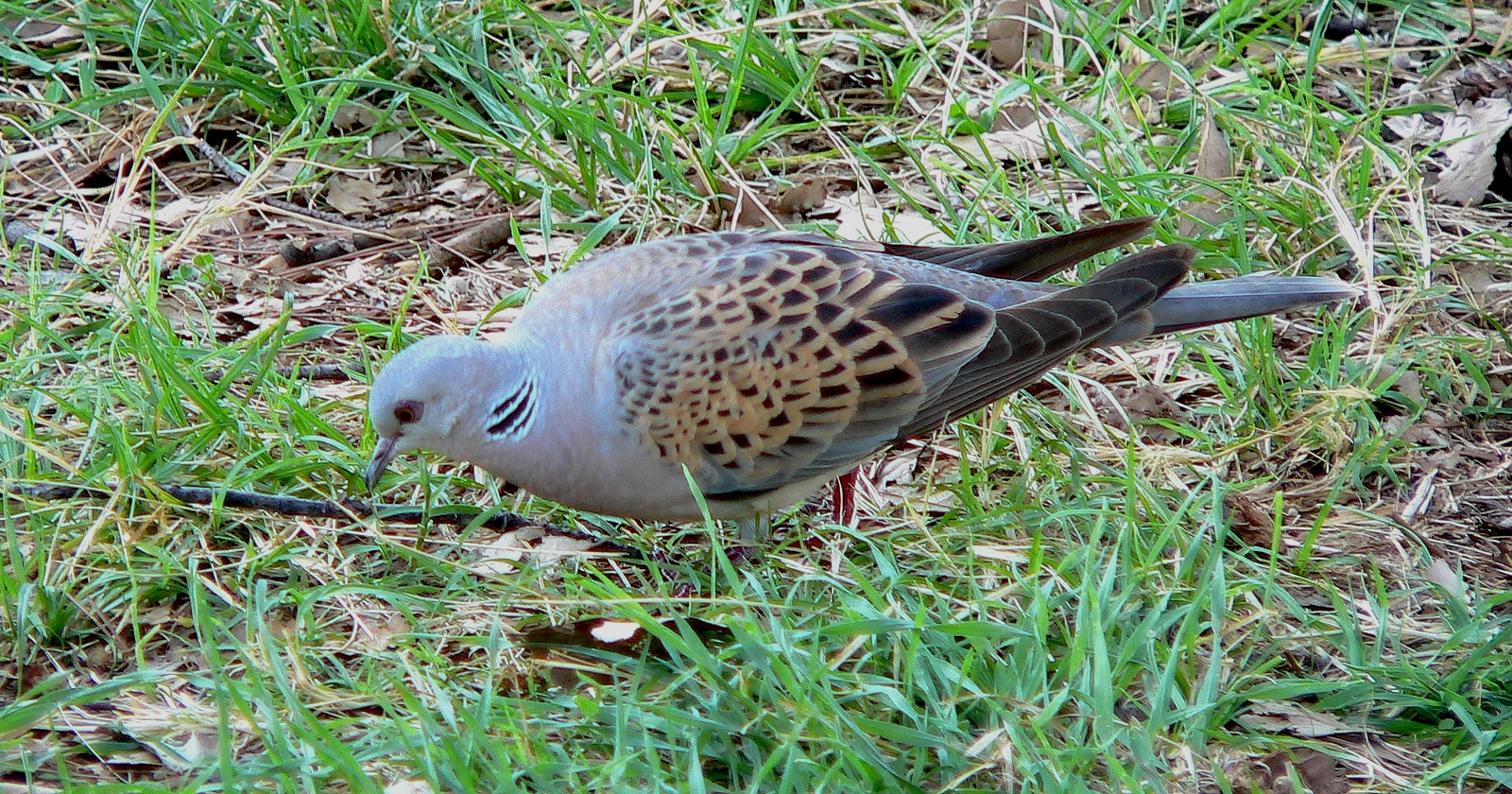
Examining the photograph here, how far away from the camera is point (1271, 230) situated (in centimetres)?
468

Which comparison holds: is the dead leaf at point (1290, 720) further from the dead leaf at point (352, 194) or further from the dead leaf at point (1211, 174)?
the dead leaf at point (352, 194)

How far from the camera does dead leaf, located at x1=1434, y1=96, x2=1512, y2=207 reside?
4.93 metres

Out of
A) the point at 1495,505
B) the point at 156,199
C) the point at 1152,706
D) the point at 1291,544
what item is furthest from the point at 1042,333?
the point at 156,199

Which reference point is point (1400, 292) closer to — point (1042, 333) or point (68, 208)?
point (1042, 333)

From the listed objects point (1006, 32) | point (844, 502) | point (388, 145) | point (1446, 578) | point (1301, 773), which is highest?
point (388, 145)

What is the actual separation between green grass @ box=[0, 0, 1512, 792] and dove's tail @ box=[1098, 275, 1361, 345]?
32 cm

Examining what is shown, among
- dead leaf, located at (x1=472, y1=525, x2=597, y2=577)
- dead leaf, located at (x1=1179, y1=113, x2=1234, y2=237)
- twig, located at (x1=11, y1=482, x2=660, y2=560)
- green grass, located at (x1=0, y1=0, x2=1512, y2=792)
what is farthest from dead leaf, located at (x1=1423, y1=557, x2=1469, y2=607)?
dead leaf, located at (x1=472, y1=525, x2=597, y2=577)

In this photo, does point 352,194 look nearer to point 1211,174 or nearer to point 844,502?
point 844,502

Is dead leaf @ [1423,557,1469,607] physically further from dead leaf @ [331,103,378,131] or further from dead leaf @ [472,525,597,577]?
dead leaf @ [331,103,378,131]

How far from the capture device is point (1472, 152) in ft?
16.4

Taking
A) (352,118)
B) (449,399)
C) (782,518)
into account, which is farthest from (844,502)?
(352,118)

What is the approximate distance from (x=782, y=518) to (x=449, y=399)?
3.44 ft

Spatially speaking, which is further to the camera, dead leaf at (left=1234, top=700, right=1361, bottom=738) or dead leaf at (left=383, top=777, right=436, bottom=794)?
dead leaf at (left=1234, top=700, right=1361, bottom=738)

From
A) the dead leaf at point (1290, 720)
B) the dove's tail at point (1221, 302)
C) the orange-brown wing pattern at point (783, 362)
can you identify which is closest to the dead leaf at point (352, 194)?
the orange-brown wing pattern at point (783, 362)
